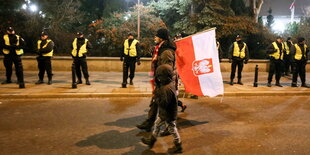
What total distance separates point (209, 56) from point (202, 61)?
0.18 metres

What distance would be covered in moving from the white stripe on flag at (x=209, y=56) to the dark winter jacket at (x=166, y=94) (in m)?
1.76

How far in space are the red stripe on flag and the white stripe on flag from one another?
95mm

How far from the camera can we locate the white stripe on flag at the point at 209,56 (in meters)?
6.13

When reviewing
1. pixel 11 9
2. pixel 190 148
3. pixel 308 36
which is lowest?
pixel 190 148

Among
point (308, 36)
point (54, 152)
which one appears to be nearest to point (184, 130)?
point (54, 152)

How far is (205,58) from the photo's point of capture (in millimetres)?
6156

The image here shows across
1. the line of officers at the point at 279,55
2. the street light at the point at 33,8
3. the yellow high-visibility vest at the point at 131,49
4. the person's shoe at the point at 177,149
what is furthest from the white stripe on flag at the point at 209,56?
the street light at the point at 33,8

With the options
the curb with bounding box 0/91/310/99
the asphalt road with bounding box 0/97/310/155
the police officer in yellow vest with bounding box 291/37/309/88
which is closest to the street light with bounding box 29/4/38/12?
the curb with bounding box 0/91/310/99

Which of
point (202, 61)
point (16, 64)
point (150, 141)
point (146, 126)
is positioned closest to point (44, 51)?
point (16, 64)

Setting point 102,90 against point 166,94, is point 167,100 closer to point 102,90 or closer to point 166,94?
point 166,94

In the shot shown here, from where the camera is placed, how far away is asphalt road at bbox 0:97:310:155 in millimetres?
4867

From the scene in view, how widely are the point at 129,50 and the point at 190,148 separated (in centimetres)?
624

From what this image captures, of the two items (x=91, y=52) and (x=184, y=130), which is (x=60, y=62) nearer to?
(x=91, y=52)

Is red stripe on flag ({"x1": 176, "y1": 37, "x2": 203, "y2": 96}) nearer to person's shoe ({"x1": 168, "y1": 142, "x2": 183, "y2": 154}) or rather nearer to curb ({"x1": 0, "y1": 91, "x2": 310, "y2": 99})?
person's shoe ({"x1": 168, "y1": 142, "x2": 183, "y2": 154})
